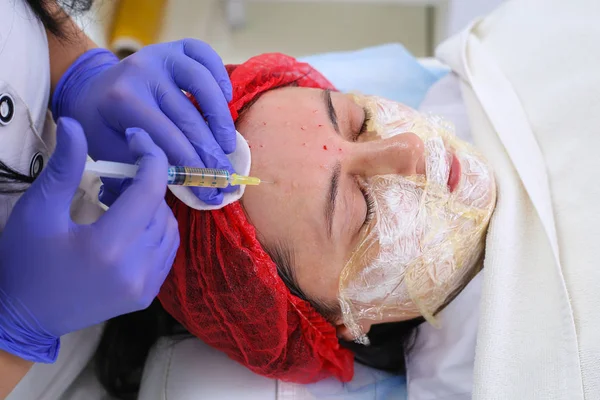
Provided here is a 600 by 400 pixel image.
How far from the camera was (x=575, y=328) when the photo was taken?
3.12ft

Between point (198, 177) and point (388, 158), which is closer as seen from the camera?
point (198, 177)

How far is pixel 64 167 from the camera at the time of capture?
2.30 feet

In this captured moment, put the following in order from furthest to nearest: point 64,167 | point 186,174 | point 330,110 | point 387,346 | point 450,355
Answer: point 387,346
point 450,355
point 330,110
point 186,174
point 64,167

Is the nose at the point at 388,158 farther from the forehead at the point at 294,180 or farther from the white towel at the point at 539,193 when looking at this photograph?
the white towel at the point at 539,193

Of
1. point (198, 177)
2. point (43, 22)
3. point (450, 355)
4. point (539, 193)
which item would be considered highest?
point (43, 22)

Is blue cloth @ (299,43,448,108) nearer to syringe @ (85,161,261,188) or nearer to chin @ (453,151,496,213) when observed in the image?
chin @ (453,151,496,213)

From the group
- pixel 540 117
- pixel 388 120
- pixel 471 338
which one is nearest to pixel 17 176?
pixel 388 120

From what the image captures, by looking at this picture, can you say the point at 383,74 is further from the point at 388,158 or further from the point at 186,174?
the point at 186,174

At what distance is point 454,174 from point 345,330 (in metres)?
0.42

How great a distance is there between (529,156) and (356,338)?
58 centimetres

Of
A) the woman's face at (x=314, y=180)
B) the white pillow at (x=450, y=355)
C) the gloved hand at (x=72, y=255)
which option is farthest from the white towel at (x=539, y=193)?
the gloved hand at (x=72, y=255)

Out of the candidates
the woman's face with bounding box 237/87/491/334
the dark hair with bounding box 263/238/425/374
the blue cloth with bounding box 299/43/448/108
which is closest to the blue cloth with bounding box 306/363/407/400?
the dark hair with bounding box 263/238/425/374

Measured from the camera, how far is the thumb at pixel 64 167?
69 cm

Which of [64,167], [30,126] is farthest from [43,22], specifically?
[64,167]
